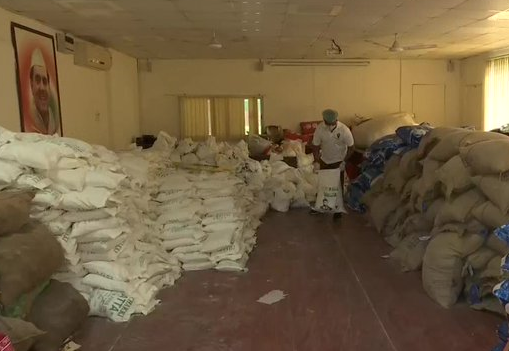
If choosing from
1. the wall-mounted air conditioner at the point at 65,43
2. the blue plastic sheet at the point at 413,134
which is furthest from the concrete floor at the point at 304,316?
the wall-mounted air conditioner at the point at 65,43

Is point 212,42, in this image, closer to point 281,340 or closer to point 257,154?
point 257,154

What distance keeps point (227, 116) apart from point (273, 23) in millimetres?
4506

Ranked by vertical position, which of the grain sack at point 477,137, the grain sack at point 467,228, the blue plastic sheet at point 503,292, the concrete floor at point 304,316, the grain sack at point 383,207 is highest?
the grain sack at point 477,137

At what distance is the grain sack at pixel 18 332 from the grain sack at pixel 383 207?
3952 mm

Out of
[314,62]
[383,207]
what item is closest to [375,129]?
[314,62]

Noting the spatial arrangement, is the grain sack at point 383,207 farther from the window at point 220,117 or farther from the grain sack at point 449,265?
the window at point 220,117

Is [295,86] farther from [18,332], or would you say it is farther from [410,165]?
[18,332]

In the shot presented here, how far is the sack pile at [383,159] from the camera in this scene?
514cm

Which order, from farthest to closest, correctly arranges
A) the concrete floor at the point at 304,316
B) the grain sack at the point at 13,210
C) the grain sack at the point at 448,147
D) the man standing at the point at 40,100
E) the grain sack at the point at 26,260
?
the man standing at the point at 40,100, the grain sack at the point at 448,147, the concrete floor at the point at 304,316, the grain sack at the point at 13,210, the grain sack at the point at 26,260

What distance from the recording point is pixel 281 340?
3.03m

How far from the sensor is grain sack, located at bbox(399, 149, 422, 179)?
483 centimetres

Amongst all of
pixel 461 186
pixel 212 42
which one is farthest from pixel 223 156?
pixel 461 186

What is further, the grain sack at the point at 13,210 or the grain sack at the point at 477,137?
the grain sack at the point at 477,137

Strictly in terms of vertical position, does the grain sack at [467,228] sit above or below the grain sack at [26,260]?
below
